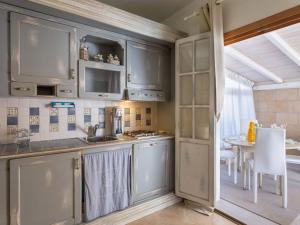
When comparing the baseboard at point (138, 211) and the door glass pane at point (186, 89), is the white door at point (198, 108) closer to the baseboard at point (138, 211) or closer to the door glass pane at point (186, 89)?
the door glass pane at point (186, 89)

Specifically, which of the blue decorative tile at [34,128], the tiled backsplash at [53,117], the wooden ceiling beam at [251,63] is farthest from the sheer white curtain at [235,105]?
the blue decorative tile at [34,128]

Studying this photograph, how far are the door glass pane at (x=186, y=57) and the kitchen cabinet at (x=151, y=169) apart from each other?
967 mm

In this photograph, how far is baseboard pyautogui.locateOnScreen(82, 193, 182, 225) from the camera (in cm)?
206

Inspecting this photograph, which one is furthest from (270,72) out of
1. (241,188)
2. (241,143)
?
(241,188)

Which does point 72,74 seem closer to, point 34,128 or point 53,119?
point 53,119

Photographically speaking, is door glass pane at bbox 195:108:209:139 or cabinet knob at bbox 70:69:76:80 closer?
cabinet knob at bbox 70:69:76:80

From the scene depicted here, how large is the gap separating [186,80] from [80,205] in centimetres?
184

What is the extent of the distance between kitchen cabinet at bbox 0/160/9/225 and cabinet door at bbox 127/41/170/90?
1.45 metres

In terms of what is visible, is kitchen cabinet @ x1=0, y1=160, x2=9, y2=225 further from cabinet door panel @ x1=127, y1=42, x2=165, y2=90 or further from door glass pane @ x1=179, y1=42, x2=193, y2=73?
door glass pane @ x1=179, y1=42, x2=193, y2=73

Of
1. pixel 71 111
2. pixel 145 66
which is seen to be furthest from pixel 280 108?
pixel 71 111

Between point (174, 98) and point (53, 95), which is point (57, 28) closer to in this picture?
point (53, 95)

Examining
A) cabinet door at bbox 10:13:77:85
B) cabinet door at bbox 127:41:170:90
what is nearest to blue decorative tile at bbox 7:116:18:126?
cabinet door at bbox 10:13:77:85

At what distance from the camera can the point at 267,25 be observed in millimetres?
2020

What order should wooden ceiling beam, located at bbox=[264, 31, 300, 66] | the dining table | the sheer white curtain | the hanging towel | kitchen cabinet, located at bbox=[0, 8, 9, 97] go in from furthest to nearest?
the sheer white curtain, wooden ceiling beam, located at bbox=[264, 31, 300, 66], the dining table, the hanging towel, kitchen cabinet, located at bbox=[0, 8, 9, 97]
